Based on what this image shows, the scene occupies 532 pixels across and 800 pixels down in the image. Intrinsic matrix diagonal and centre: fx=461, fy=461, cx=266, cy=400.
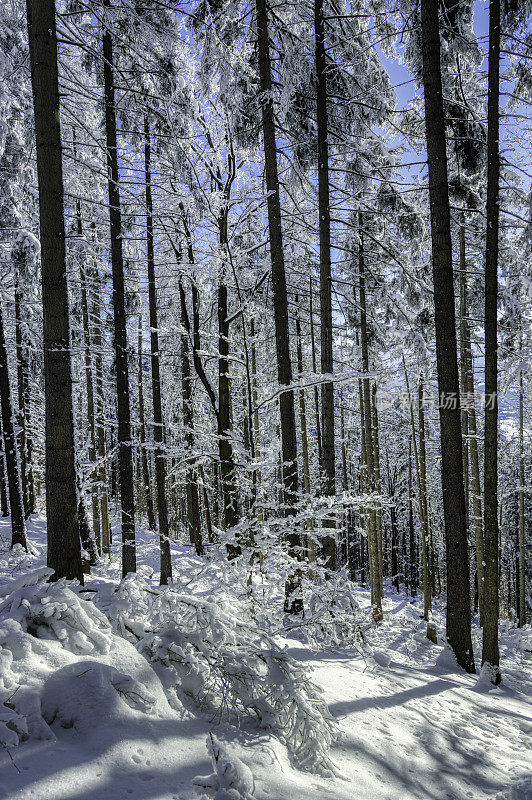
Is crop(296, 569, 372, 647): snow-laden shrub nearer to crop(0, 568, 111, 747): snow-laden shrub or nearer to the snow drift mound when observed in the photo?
the snow drift mound

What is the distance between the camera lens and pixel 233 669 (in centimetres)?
331

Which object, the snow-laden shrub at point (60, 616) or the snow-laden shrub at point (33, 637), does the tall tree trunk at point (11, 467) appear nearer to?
the snow-laden shrub at point (33, 637)

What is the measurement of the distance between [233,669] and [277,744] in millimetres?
547

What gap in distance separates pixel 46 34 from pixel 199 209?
337cm

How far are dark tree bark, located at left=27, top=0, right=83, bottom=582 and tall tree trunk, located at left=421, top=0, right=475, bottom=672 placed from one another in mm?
5490

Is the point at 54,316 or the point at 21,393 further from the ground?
the point at 54,316

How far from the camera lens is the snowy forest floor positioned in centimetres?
245

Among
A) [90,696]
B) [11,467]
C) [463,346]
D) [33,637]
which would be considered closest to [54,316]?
[33,637]

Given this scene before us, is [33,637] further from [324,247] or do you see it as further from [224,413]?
[324,247]

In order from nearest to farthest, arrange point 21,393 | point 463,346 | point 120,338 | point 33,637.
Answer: point 33,637, point 120,338, point 463,346, point 21,393

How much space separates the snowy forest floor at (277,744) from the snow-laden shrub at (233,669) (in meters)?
0.13

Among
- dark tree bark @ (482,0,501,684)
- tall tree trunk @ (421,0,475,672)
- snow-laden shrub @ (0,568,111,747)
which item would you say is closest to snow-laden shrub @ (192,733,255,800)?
snow-laden shrub @ (0,568,111,747)

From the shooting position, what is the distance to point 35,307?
15617 mm

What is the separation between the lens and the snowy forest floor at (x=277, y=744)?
2.45 meters
